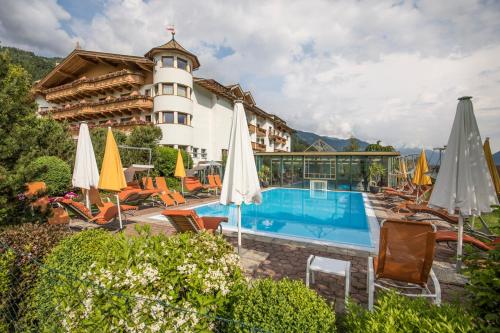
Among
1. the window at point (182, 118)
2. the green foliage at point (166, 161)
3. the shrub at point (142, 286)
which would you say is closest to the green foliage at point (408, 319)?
the shrub at point (142, 286)

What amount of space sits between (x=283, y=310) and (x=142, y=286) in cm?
145

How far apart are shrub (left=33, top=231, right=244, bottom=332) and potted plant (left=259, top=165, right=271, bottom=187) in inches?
772

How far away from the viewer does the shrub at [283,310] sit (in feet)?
6.15

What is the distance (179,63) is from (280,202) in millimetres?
16248

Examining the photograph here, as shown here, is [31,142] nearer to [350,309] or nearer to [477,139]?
[350,309]

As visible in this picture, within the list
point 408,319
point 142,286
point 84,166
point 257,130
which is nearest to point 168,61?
point 257,130

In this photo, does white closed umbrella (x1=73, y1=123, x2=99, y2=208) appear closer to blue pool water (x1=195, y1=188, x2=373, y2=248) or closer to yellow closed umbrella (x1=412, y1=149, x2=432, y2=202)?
blue pool water (x1=195, y1=188, x2=373, y2=248)

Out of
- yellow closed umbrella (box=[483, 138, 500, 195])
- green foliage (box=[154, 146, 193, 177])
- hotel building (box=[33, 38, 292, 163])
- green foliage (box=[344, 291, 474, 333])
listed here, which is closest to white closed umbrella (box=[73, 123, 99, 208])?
green foliage (box=[344, 291, 474, 333])

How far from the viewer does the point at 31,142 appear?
5258 mm

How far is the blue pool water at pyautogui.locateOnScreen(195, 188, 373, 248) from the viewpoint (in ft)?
25.7

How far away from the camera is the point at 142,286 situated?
239 centimetres

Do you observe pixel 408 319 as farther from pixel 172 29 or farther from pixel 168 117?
pixel 172 29

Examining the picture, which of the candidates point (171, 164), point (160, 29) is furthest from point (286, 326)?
point (160, 29)

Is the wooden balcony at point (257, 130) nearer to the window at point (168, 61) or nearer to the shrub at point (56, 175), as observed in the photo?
the window at point (168, 61)
